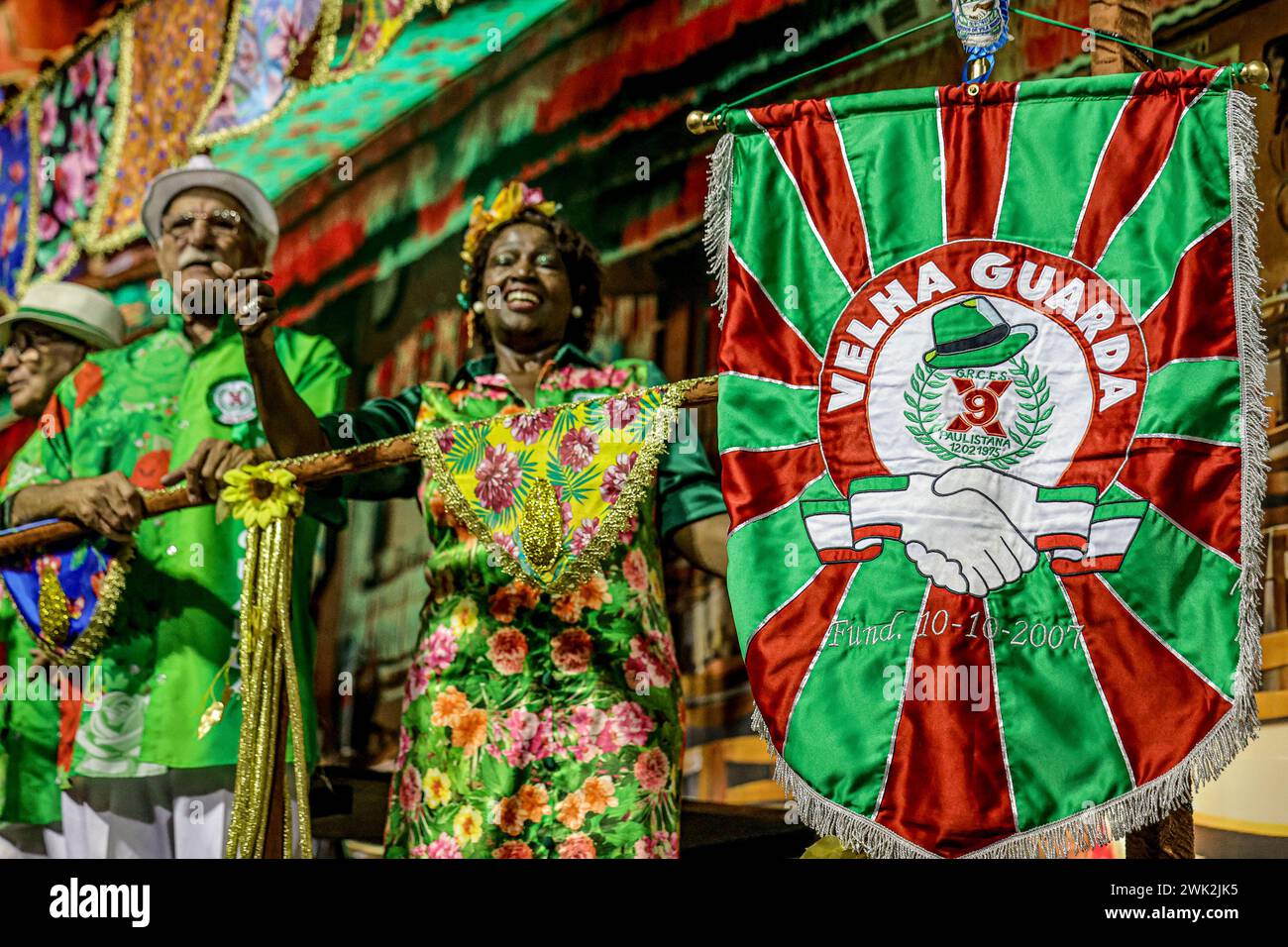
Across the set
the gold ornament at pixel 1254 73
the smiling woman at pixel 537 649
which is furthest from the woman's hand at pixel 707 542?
the gold ornament at pixel 1254 73

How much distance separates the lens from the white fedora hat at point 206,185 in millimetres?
3852

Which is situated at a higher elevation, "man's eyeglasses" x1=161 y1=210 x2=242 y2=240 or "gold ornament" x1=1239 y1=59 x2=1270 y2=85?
"man's eyeglasses" x1=161 y1=210 x2=242 y2=240

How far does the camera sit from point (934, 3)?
12.8ft

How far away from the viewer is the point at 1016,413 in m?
2.80

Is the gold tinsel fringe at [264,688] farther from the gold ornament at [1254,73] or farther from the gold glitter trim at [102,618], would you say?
the gold ornament at [1254,73]

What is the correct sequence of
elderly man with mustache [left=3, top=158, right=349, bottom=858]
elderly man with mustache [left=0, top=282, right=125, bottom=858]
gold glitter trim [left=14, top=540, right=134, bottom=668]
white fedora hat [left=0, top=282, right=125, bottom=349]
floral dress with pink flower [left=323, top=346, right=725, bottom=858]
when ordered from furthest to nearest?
1. white fedora hat [left=0, top=282, right=125, bottom=349]
2. elderly man with mustache [left=0, top=282, right=125, bottom=858]
3. gold glitter trim [left=14, top=540, right=134, bottom=668]
4. elderly man with mustache [left=3, top=158, right=349, bottom=858]
5. floral dress with pink flower [left=323, top=346, right=725, bottom=858]

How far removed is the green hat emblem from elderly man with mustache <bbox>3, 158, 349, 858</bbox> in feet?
4.63

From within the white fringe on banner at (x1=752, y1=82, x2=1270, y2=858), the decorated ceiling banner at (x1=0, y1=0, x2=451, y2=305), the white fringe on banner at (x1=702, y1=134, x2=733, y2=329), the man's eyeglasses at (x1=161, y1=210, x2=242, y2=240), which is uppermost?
the decorated ceiling banner at (x1=0, y1=0, x2=451, y2=305)

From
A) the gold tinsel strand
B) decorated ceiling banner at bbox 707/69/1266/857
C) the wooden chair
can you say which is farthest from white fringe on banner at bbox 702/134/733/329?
the gold tinsel strand

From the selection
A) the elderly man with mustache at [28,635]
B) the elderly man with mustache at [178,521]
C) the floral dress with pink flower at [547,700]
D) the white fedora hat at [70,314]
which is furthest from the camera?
the white fedora hat at [70,314]

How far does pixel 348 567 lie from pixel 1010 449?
2614 millimetres

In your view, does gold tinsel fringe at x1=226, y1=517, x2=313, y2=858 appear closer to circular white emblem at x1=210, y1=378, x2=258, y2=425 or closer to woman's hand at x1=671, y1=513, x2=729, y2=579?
circular white emblem at x1=210, y1=378, x2=258, y2=425

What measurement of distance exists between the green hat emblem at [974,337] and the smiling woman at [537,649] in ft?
1.88

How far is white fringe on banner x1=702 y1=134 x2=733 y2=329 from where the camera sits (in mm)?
3016
